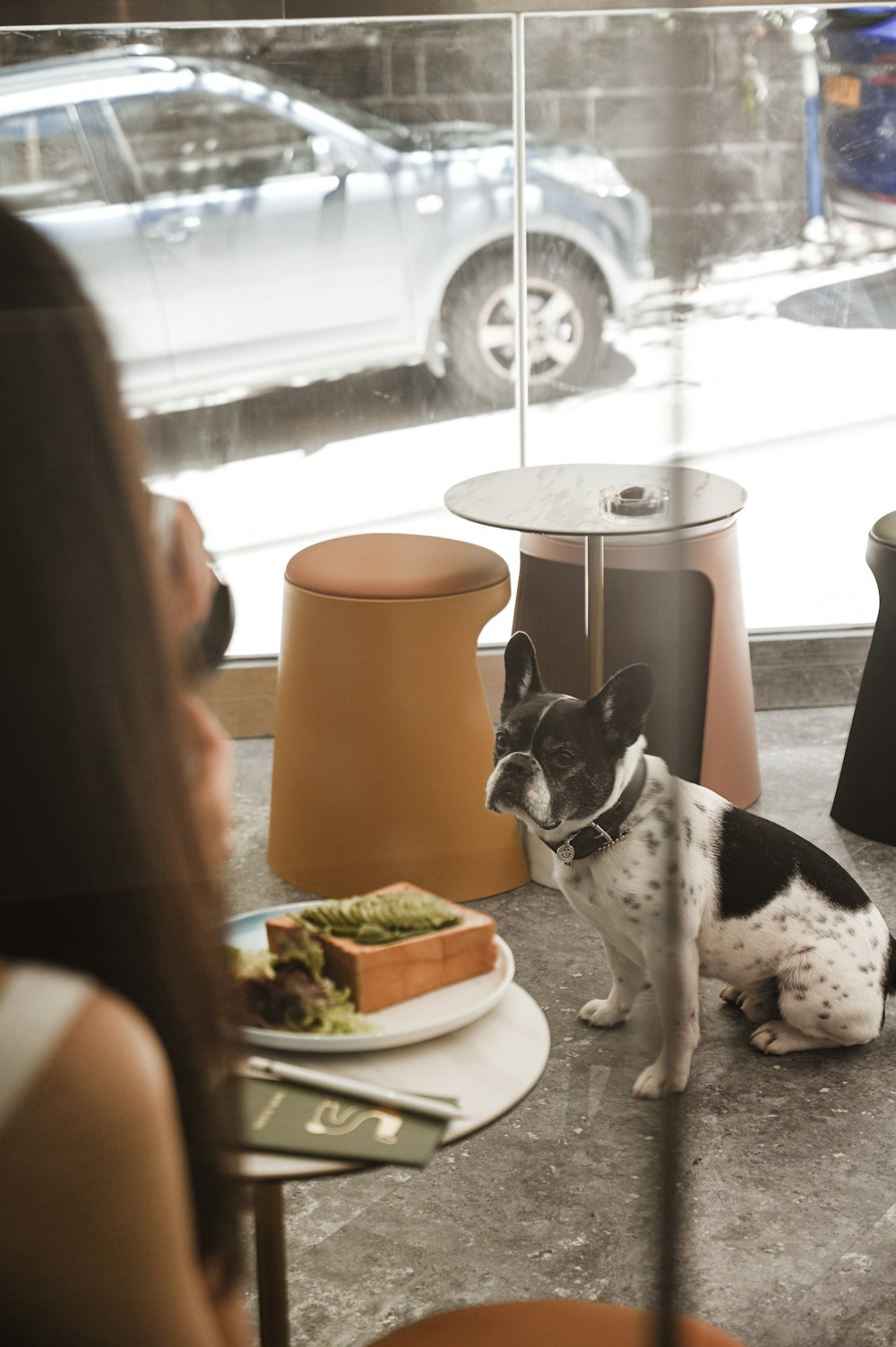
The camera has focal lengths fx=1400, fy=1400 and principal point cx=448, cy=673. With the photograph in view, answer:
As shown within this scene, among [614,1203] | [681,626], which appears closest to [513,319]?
[681,626]

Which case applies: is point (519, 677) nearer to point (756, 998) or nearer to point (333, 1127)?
point (756, 998)

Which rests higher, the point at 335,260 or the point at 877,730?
the point at 335,260

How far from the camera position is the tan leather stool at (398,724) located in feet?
5.66

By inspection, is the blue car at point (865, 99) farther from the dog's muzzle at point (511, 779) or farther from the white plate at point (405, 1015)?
the white plate at point (405, 1015)

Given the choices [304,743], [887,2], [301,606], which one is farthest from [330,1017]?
[887,2]

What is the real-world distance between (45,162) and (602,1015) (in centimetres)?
99

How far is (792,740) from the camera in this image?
2.29 m

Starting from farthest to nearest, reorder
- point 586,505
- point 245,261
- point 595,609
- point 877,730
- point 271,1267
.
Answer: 1. point 877,730
2. point 586,505
3. point 595,609
4. point 271,1267
5. point 245,261

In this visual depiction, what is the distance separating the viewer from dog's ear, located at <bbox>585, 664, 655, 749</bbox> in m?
0.94

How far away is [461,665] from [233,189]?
1267 millimetres

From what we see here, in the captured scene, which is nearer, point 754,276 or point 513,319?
point 513,319

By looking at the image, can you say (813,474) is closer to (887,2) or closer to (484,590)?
(484,590)

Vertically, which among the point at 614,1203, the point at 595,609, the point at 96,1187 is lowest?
the point at 614,1203

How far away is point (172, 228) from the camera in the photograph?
1.42 feet
